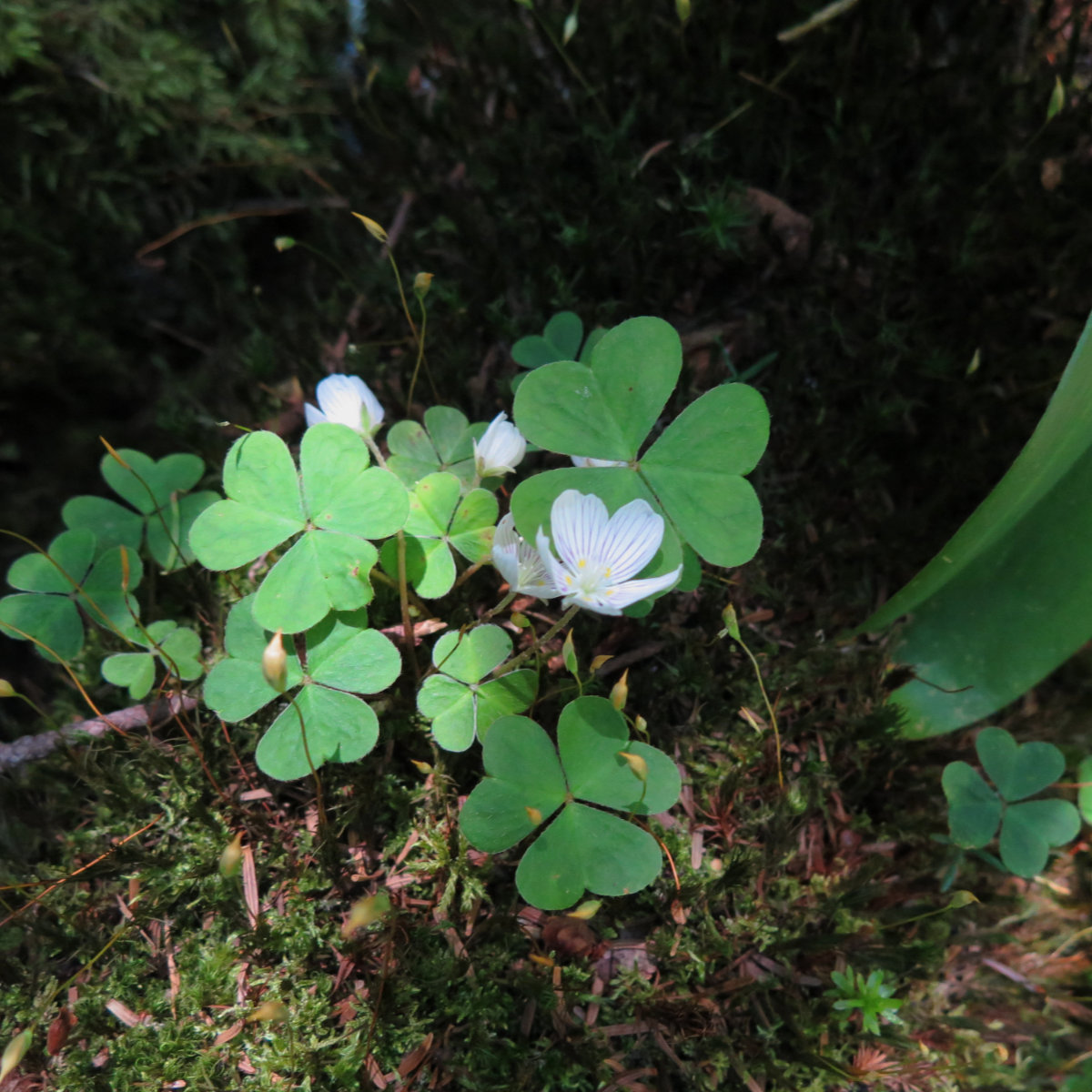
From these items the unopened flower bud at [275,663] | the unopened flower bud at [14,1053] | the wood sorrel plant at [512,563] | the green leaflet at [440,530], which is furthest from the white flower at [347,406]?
the unopened flower bud at [14,1053]

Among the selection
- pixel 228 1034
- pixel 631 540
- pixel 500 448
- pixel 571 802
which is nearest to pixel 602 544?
pixel 631 540

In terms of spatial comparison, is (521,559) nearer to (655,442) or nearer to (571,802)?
(655,442)

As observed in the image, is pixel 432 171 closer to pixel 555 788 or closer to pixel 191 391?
pixel 191 391

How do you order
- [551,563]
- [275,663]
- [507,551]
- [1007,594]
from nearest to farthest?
[275,663] → [551,563] → [507,551] → [1007,594]

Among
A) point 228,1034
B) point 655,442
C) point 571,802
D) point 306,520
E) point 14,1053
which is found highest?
point 655,442

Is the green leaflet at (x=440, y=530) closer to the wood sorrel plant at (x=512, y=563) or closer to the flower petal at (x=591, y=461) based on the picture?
the wood sorrel plant at (x=512, y=563)

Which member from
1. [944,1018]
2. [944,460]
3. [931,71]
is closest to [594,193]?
[931,71]
